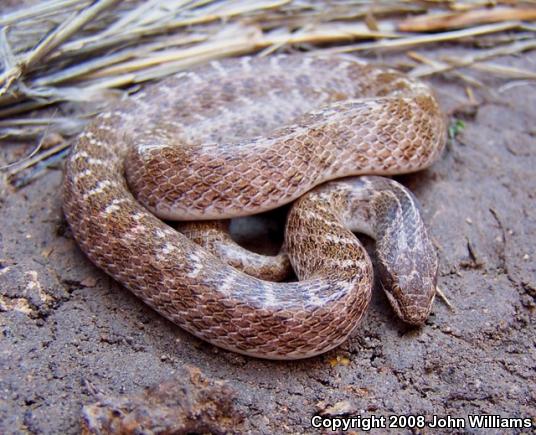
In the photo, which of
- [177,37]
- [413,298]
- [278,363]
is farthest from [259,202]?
[177,37]

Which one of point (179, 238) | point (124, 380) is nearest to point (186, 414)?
point (124, 380)

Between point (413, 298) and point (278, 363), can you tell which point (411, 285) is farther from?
point (278, 363)

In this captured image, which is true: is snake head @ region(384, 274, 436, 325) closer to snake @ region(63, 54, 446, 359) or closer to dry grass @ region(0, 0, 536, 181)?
snake @ region(63, 54, 446, 359)

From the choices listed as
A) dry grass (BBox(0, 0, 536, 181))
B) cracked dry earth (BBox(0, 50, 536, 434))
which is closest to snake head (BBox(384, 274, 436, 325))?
cracked dry earth (BBox(0, 50, 536, 434))

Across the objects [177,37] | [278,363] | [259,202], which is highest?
[177,37]

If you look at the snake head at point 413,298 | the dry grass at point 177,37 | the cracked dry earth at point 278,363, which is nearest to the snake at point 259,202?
the snake head at point 413,298

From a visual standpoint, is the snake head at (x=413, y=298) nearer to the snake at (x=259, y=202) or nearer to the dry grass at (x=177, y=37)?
the snake at (x=259, y=202)
